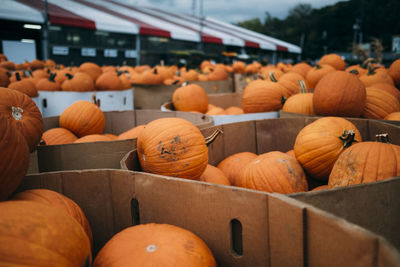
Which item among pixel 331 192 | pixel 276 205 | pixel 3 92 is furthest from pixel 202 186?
pixel 3 92

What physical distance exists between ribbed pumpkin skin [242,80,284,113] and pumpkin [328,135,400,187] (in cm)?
177

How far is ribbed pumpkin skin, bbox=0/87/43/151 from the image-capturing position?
156cm

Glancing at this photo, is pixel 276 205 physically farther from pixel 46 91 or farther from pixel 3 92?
pixel 46 91

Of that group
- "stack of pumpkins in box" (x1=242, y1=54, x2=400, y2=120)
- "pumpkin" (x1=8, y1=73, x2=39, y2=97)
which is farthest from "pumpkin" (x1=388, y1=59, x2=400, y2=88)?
"pumpkin" (x1=8, y1=73, x2=39, y2=97)

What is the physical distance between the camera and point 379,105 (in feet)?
8.09

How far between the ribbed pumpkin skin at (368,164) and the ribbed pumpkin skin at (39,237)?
3.49 feet

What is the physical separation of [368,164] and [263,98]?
188cm

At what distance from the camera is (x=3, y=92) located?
1.61 m

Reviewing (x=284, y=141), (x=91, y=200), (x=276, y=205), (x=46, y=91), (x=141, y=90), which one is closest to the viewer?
(x=276, y=205)

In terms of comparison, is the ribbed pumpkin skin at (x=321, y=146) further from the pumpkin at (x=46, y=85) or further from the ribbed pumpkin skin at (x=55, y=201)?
the pumpkin at (x=46, y=85)

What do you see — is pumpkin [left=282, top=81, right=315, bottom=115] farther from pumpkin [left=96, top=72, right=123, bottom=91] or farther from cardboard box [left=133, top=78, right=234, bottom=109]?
pumpkin [left=96, top=72, right=123, bottom=91]

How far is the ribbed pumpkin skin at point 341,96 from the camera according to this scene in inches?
90.5

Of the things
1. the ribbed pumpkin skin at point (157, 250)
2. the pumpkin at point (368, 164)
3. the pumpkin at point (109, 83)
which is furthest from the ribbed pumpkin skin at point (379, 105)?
the pumpkin at point (109, 83)

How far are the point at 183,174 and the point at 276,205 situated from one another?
0.81m
